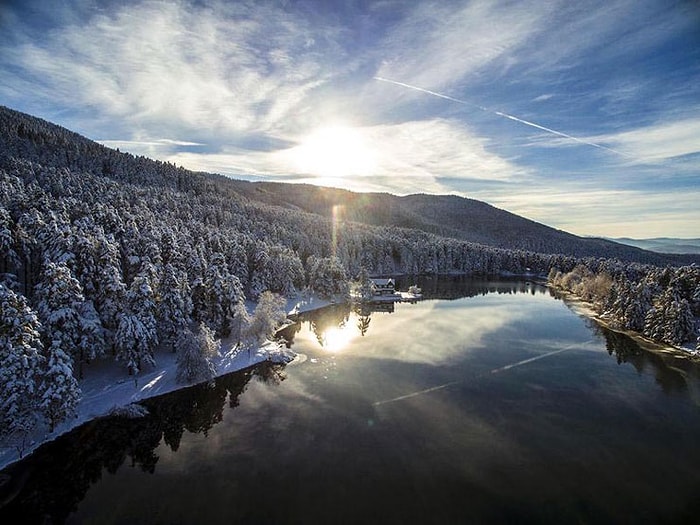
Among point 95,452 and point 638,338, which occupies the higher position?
point 638,338

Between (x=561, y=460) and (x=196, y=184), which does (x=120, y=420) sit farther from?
(x=196, y=184)

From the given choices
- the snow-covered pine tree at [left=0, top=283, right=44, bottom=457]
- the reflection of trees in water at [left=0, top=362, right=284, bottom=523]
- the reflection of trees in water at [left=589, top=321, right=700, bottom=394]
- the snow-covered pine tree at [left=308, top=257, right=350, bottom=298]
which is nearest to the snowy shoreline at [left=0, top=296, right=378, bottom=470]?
the reflection of trees in water at [left=0, top=362, right=284, bottom=523]

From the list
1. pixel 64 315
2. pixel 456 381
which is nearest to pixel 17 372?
pixel 64 315

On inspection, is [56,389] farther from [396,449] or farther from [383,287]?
[383,287]

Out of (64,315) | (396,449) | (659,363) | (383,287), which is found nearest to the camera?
(396,449)

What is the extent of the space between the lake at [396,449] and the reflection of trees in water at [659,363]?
0.35 meters

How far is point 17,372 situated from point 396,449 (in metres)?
29.6

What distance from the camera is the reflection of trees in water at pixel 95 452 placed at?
25281 mm

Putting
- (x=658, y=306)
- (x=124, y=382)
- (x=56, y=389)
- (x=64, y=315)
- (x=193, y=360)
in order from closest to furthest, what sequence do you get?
(x=56, y=389), (x=64, y=315), (x=124, y=382), (x=193, y=360), (x=658, y=306)

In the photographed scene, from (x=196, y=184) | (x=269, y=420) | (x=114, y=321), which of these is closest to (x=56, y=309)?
(x=114, y=321)

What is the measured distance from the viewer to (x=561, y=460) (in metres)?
29.9

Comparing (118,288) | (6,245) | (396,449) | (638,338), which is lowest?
(396,449)

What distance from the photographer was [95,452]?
31.1 m

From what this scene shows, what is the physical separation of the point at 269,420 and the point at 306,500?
40.5 feet
